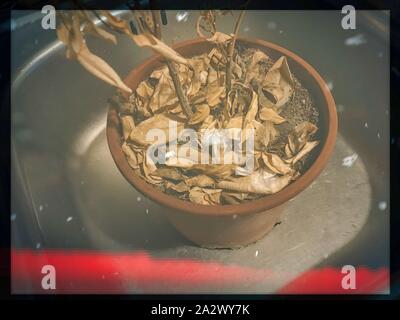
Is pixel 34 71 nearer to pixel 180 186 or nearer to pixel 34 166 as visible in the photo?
pixel 34 166

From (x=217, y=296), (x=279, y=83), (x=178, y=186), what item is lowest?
(x=217, y=296)

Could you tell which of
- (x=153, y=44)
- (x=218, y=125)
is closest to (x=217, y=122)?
(x=218, y=125)

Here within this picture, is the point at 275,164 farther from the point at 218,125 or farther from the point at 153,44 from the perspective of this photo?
the point at 153,44

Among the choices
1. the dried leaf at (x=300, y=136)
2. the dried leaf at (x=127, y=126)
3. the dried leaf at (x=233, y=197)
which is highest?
the dried leaf at (x=127, y=126)

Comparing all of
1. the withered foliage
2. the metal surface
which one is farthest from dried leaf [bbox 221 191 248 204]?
the metal surface

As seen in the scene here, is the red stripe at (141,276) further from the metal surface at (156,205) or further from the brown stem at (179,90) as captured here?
the brown stem at (179,90)

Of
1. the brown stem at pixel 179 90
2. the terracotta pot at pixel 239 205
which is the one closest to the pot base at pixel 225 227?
the terracotta pot at pixel 239 205
